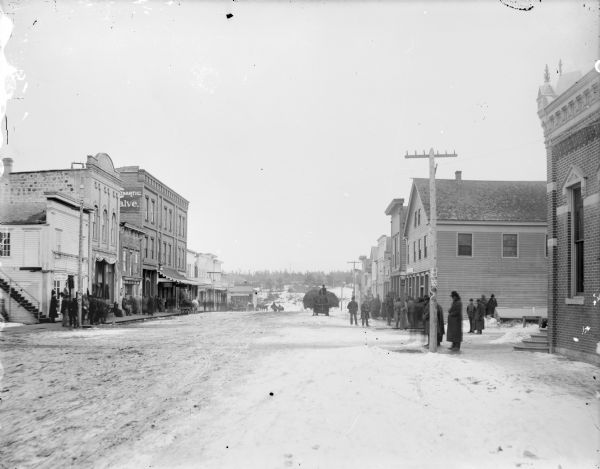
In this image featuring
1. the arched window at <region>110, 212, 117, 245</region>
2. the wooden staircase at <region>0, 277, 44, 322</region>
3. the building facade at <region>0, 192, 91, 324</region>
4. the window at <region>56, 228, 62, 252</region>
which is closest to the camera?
the wooden staircase at <region>0, 277, 44, 322</region>

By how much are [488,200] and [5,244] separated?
26932 millimetres

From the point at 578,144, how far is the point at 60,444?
11.9 meters

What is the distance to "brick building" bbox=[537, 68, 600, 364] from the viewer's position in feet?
40.9

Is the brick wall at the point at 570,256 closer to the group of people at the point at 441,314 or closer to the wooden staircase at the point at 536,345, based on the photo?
the wooden staircase at the point at 536,345

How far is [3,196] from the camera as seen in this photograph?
33031 mm

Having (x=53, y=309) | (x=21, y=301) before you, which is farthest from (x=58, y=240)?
(x=21, y=301)

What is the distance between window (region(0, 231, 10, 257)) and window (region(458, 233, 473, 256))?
2439cm

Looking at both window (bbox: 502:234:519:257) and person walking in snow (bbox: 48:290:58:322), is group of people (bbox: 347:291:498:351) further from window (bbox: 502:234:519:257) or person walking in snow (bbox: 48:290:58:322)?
person walking in snow (bbox: 48:290:58:322)

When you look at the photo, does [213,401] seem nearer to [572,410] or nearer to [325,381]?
[325,381]

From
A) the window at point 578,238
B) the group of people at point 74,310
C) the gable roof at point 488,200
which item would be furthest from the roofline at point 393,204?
the window at point 578,238

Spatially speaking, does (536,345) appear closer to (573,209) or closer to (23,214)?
(573,209)

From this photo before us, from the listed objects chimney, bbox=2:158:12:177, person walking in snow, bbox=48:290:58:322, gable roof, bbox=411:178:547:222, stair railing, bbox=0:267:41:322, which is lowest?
person walking in snow, bbox=48:290:58:322

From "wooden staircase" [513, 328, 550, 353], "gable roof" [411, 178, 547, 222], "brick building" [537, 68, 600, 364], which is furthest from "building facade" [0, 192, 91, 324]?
"brick building" [537, 68, 600, 364]

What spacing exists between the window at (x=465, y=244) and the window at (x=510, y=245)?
1.94 metres
